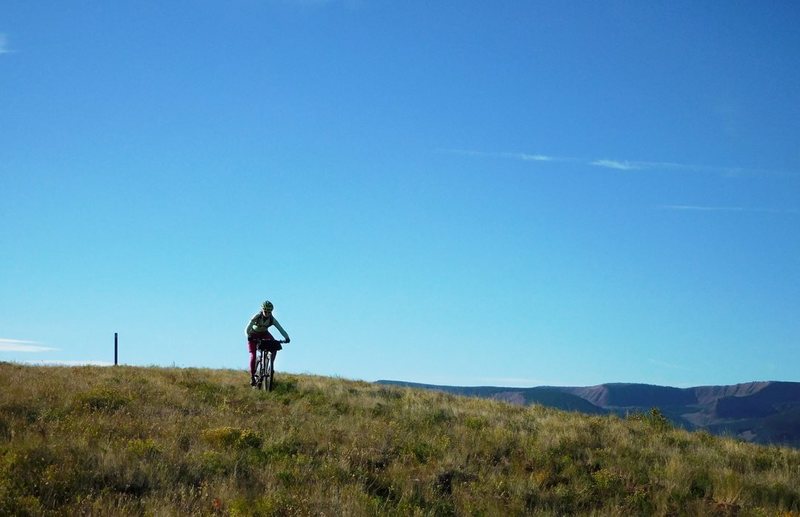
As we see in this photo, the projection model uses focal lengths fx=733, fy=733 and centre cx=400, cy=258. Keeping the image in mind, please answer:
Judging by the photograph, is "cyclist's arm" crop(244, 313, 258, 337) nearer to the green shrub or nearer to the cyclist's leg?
the cyclist's leg

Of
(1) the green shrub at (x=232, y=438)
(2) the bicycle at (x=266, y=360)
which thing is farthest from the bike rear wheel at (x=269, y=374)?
(1) the green shrub at (x=232, y=438)

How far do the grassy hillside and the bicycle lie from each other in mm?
1560

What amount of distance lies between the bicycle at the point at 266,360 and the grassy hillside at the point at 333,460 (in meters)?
1.56

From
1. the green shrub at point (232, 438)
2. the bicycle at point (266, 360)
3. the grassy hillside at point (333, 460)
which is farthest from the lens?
the bicycle at point (266, 360)

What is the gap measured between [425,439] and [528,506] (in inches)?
141

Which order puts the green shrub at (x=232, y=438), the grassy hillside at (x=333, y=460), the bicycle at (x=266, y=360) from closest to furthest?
the grassy hillside at (x=333, y=460) < the green shrub at (x=232, y=438) < the bicycle at (x=266, y=360)

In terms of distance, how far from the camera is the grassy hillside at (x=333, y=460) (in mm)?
8984

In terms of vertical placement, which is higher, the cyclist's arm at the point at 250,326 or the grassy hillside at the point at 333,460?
the cyclist's arm at the point at 250,326

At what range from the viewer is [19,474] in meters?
8.88

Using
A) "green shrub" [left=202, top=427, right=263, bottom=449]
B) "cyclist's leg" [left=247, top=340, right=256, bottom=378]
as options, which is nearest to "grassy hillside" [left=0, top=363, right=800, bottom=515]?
"green shrub" [left=202, top=427, right=263, bottom=449]

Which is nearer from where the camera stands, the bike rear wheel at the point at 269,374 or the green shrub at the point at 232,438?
the green shrub at the point at 232,438

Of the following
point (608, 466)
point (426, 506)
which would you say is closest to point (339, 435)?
point (426, 506)

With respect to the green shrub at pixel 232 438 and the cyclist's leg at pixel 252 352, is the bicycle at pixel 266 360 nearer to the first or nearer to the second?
the cyclist's leg at pixel 252 352

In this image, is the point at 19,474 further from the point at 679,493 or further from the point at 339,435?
the point at 679,493
